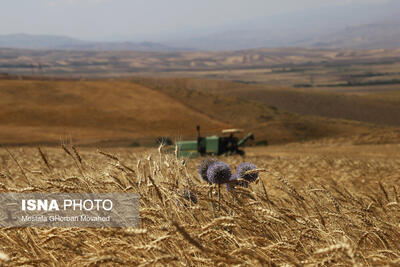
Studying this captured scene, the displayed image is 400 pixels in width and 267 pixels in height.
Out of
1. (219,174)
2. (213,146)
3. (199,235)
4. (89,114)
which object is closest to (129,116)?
(89,114)

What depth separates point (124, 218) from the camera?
322 centimetres

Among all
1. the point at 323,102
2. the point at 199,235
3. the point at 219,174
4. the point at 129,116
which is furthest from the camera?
the point at 323,102

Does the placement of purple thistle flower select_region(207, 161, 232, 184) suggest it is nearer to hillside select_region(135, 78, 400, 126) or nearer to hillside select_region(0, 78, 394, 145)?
hillside select_region(0, 78, 394, 145)

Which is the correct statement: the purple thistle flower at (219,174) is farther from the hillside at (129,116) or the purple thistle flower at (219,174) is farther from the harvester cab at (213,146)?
the hillside at (129,116)

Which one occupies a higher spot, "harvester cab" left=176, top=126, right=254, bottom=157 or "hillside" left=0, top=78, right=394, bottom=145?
"harvester cab" left=176, top=126, right=254, bottom=157

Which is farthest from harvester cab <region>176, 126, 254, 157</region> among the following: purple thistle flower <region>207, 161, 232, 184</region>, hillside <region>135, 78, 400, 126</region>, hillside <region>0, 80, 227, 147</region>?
hillside <region>135, 78, 400, 126</region>

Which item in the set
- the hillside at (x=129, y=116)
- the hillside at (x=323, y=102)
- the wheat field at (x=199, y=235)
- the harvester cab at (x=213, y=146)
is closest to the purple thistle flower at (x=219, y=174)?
the wheat field at (x=199, y=235)

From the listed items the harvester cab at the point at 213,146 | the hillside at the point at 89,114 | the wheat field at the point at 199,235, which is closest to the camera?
the wheat field at the point at 199,235

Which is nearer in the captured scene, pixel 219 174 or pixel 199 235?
pixel 199 235

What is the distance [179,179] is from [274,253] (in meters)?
1.09

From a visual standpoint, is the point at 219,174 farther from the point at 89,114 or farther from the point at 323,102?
the point at 323,102

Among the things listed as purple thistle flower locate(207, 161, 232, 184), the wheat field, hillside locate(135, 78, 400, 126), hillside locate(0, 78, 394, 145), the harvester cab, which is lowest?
hillside locate(135, 78, 400, 126)

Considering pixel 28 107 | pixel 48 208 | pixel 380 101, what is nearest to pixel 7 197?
pixel 48 208

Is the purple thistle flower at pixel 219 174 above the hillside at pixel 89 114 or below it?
above
